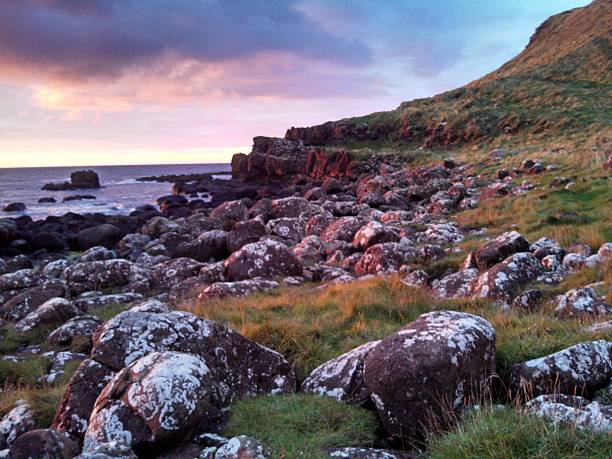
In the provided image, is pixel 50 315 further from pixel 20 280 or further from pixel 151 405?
pixel 151 405

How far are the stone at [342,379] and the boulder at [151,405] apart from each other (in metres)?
1.44

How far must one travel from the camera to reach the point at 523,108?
48.9 metres

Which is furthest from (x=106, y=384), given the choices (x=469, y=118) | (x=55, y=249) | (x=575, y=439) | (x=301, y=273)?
(x=469, y=118)

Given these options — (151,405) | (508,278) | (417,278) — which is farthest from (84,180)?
(151,405)

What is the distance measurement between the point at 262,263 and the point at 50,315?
17.9 feet

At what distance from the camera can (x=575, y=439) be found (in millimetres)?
3488

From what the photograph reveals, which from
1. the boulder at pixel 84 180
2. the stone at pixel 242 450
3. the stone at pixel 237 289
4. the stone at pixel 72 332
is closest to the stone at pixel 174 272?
the stone at pixel 237 289

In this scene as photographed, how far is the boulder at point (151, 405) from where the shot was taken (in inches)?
179

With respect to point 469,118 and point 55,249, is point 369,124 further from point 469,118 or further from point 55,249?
point 55,249

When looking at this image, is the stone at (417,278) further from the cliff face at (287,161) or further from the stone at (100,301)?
the cliff face at (287,161)

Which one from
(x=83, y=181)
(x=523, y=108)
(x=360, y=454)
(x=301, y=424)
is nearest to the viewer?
(x=360, y=454)

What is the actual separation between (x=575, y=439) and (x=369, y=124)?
5966 centimetres

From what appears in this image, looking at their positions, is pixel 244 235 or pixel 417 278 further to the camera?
pixel 244 235

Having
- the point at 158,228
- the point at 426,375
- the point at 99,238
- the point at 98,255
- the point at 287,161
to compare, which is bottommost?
the point at 99,238
